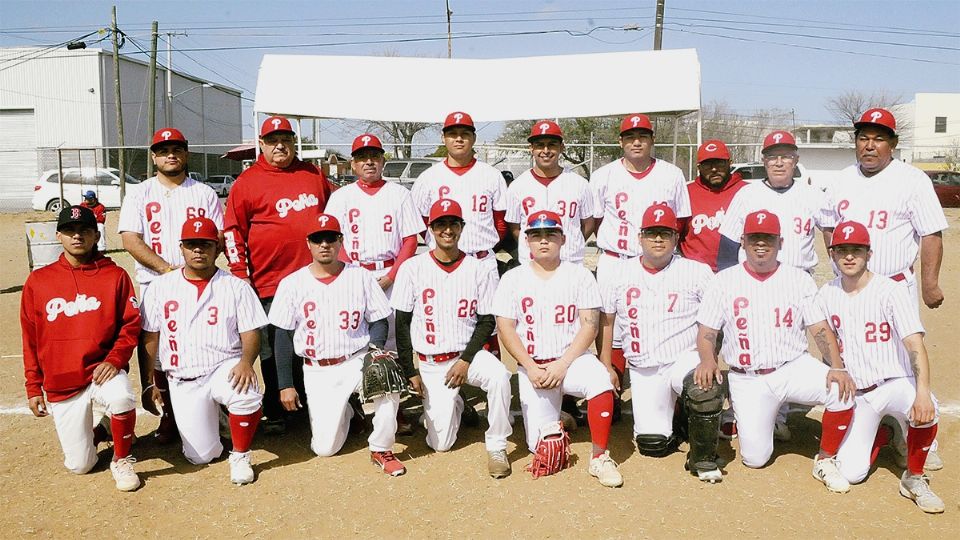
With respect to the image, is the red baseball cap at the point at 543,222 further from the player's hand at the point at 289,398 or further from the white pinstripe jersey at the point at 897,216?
the white pinstripe jersey at the point at 897,216

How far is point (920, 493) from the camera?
391 centimetres

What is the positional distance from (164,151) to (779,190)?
433cm

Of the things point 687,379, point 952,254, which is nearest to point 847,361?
point 687,379

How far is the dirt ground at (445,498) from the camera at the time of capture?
3.72 metres

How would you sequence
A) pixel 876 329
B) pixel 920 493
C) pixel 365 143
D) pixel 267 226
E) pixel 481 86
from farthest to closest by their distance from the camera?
pixel 481 86, pixel 365 143, pixel 267 226, pixel 876 329, pixel 920 493

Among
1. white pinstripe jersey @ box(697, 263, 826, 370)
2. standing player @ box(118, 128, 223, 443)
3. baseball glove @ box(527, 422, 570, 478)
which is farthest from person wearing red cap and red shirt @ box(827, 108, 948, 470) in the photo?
standing player @ box(118, 128, 223, 443)

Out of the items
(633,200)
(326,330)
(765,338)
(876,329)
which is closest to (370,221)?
(326,330)

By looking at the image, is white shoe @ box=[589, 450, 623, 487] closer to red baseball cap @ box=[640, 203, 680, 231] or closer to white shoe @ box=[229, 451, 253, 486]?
red baseball cap @ box=[640, 203, 680, 231]

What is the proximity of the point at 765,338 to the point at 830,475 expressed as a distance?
85 centimetres

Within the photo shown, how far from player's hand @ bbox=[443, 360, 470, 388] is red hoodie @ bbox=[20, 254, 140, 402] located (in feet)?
6.51

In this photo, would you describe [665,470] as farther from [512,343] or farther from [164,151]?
[164,151]

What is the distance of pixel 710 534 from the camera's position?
11.9 ft

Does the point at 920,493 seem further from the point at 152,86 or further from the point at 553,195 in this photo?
the point at 152,86

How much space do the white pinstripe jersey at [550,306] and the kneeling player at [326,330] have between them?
37.2 inches
